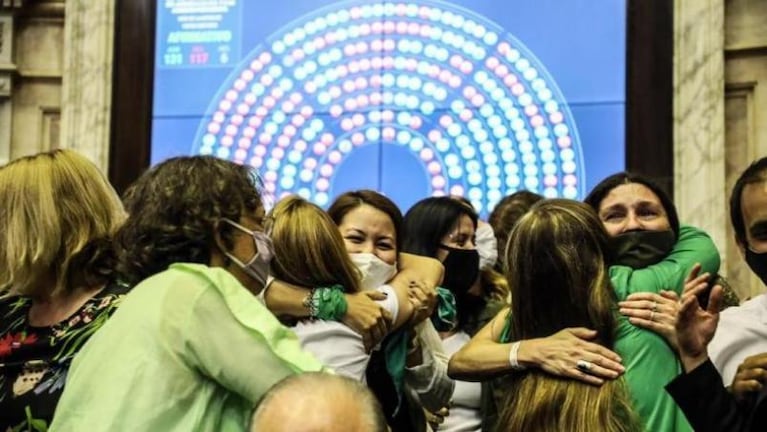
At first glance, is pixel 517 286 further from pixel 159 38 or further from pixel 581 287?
pixel 159 38

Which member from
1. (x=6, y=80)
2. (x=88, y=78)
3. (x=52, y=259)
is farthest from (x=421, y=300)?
(x=6, y=80)

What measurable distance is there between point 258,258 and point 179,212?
15cm

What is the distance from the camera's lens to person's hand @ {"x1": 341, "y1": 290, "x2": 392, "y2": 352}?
2.02m

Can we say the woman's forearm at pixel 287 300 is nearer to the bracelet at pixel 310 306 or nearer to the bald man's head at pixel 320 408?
the bracelet at pixel 310 306

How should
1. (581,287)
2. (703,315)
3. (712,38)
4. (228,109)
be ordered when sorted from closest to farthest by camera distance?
(703,315) → (581,287) → (712,38) → (228,109)

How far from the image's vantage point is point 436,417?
241 centimetres

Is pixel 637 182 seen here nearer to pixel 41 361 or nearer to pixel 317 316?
pixel 317 316

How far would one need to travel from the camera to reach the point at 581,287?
1.86 metres

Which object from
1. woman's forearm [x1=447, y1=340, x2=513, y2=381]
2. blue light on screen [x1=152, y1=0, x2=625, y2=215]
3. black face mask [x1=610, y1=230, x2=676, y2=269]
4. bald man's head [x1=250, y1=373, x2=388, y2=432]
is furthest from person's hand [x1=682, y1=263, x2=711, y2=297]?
blue light on screen [x1=152, y1=0, x2=625, y2=215]

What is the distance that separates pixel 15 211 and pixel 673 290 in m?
1.17

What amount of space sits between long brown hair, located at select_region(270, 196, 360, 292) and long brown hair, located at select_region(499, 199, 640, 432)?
0.36m

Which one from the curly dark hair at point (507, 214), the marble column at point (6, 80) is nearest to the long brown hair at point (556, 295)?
the curly dark hair at point (507, 214)

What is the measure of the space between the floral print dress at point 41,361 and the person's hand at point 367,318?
1.52 feet

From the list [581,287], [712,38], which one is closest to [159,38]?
[712,38]
